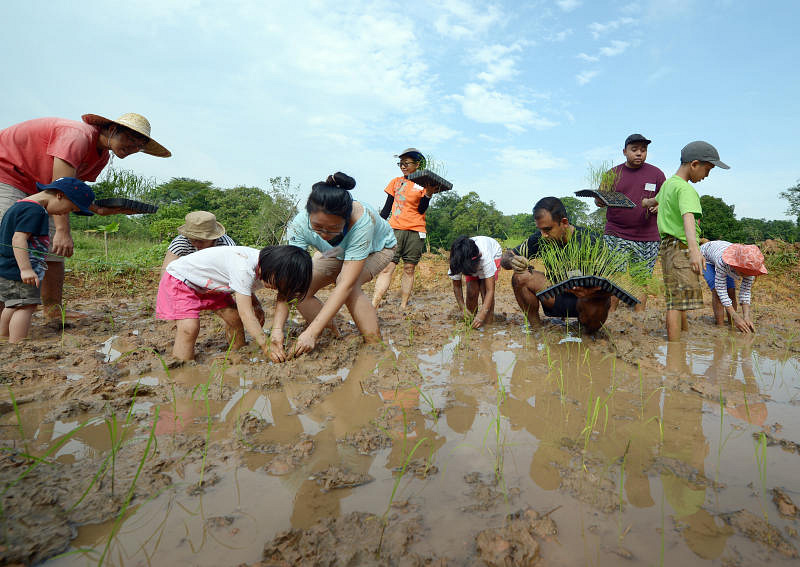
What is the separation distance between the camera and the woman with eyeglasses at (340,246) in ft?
9.21

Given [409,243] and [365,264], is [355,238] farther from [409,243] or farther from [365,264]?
[409,243]

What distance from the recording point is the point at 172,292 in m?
3.08

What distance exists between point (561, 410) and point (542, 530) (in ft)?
3.13

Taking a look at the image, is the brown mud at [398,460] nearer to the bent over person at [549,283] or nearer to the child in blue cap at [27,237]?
the child in blue cap at [27,237]

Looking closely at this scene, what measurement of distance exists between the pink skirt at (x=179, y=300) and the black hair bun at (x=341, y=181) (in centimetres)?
128

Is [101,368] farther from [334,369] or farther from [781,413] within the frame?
[781,413]

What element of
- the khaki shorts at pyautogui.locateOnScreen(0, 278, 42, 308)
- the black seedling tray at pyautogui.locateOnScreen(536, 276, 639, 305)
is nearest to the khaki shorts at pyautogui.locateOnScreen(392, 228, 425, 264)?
the black seedling tray at pyautogui.locateOnScreen(536, 276, 639, 305)

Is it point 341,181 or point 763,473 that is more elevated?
point 341,181

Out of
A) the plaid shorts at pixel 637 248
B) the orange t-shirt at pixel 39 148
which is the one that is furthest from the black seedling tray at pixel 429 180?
the orange t-shirt at pixel 39 148

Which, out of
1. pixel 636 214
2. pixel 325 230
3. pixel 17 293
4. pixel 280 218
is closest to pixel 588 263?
pixel 636 214

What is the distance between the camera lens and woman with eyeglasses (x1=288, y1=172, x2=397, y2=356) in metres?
2.81

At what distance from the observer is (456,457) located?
1.64m

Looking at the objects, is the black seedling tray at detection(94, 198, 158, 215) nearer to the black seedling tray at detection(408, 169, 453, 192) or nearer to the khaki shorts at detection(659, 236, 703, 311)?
the black seedling tray at detection(408, 169, 453, 192)

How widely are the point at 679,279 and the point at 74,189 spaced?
4.97 meters
